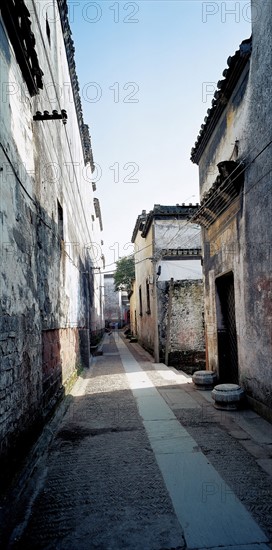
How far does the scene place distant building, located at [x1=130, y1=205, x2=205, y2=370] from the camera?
12.3 m

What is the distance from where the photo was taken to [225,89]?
6195 mm

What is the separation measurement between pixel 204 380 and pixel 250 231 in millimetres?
3253

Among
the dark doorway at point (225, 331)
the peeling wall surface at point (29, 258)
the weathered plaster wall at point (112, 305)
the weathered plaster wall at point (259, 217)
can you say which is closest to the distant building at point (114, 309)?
the weathered plaster wall at point (112, 305)

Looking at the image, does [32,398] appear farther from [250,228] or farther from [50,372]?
[250,228]

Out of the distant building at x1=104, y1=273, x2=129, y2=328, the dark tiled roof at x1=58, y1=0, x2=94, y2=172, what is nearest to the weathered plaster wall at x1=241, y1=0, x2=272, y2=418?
the dark tiled roof at x1=58, y1=0, x2=94, y2=172

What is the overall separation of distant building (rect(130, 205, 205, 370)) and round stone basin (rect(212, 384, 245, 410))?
631cm

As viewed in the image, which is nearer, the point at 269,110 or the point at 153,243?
the point at 269,110

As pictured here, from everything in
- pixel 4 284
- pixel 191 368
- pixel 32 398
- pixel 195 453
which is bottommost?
pixel 191 368

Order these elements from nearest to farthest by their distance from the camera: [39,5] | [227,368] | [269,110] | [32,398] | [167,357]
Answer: [32,398]
[269,110]
[39,5]
[227,368]
[167,357]

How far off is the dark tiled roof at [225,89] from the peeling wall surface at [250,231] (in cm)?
11

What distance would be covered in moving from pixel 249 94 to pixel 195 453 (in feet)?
16.5

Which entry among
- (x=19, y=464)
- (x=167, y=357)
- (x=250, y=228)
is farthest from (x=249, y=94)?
(x=167, y=357)

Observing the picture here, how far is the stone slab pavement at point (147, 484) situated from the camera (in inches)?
96.1

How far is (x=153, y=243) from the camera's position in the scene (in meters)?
13.7
